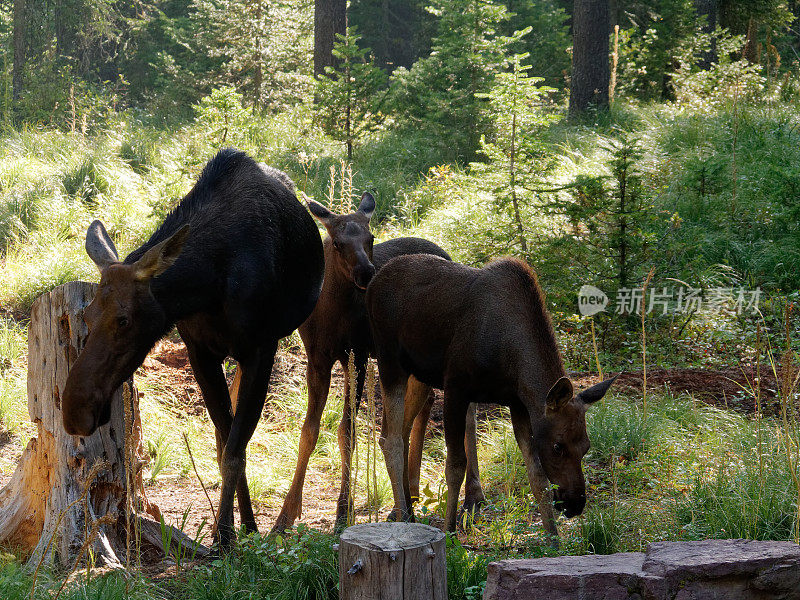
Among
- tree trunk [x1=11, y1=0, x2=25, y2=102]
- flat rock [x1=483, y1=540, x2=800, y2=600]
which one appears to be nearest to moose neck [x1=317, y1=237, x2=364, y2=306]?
flat rock [x1=483, y1=540, x2=800, y2=600]

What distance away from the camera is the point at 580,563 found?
4242 mm

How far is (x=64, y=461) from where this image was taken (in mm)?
5660

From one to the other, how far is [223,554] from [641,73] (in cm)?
1895

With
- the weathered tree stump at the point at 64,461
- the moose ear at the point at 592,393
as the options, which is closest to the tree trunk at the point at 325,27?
the weathered tree stump at the point at 64,461

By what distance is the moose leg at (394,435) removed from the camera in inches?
238

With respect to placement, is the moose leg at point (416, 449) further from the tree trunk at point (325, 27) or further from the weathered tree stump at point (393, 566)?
the tree trunk at point (325, 27)

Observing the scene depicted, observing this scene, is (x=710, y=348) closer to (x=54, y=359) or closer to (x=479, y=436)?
(x=479, y=436)

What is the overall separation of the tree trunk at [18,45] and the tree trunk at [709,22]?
1765cm

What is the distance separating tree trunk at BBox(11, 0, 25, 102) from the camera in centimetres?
2236

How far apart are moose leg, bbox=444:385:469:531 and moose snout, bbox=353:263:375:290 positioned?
1286mm

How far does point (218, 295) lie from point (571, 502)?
259 centimetres

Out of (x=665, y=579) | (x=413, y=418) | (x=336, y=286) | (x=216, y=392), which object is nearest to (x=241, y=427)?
(x=216, y=392)

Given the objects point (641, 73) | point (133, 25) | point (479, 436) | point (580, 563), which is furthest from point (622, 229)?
point (133, 25)

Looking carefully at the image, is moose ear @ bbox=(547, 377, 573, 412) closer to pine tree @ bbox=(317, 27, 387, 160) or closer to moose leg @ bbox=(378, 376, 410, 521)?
moose leg @ bbox=(378, 376, 410, 521)
